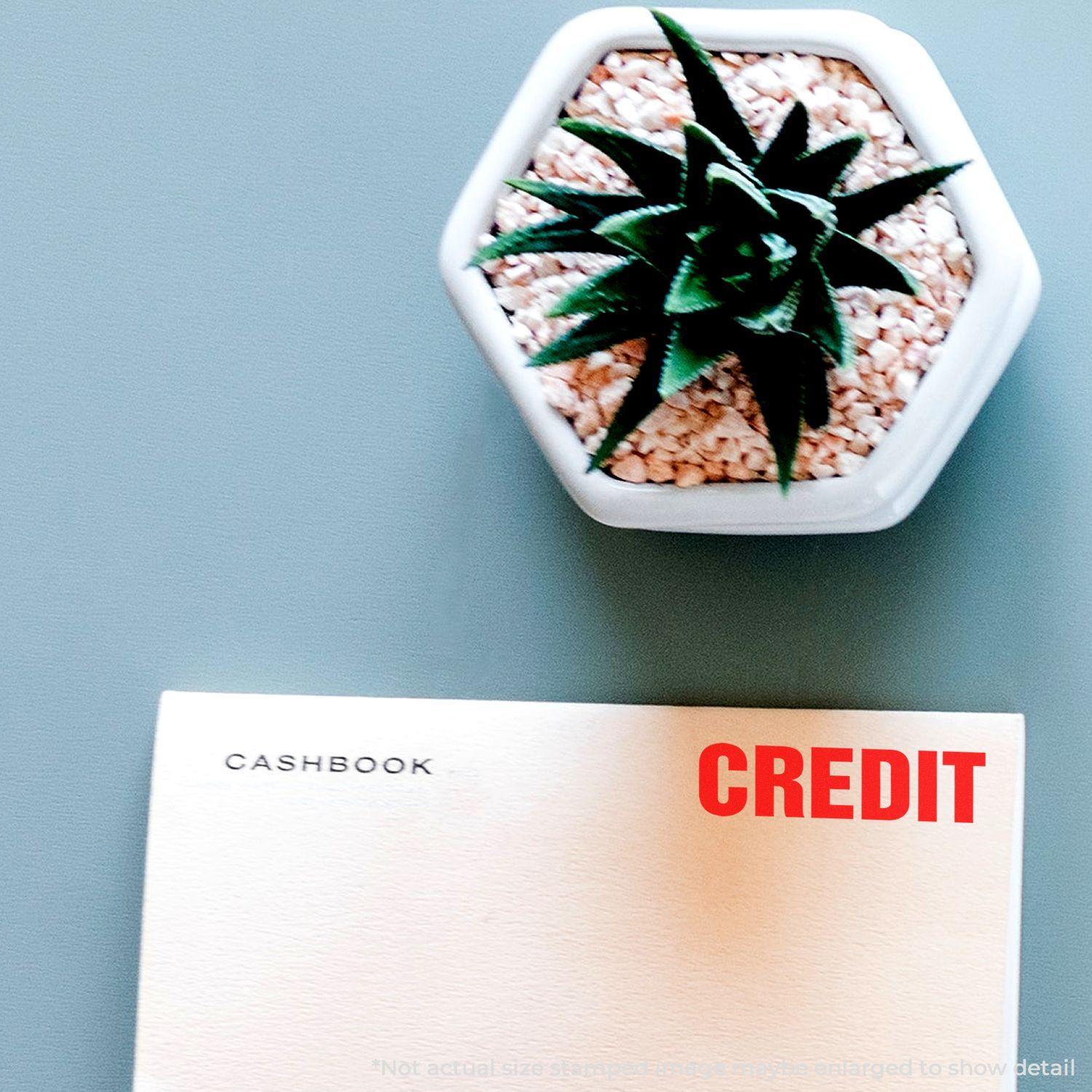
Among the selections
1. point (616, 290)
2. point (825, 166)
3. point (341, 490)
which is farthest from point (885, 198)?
point (341, 490)

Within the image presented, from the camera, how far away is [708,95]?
1.65ft

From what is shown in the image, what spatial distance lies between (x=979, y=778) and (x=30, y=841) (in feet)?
1.87

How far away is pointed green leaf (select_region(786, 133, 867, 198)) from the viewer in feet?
1.63

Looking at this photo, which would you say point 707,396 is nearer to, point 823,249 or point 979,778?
point 823,249

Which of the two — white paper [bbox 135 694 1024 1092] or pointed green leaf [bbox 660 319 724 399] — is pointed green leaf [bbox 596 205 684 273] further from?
white paper [bbox 135 694 1024 1092]

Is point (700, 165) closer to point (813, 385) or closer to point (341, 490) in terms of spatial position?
point (813, 385)

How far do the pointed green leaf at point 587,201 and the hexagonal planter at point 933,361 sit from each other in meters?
0.06

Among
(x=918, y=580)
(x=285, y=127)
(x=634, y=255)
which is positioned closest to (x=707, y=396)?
(x=634, y=255)

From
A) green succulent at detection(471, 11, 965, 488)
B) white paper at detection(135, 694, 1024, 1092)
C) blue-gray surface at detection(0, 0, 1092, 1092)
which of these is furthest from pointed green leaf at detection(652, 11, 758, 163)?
white paper at detection(135, 694, 1024, 1092)

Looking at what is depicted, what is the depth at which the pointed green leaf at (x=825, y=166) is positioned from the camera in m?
0.50

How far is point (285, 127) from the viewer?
657 millimetres

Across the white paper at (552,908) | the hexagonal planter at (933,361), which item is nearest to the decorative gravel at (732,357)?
the hexagonal planter at (933,361)

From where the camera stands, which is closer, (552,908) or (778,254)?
(778,254)

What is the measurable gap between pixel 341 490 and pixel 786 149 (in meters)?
0.32
